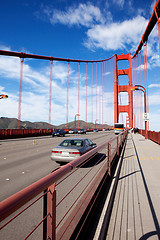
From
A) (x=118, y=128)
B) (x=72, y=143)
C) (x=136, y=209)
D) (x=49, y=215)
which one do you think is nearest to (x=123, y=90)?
(x=118, y=128)

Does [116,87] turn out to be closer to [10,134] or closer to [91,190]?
[10,134]

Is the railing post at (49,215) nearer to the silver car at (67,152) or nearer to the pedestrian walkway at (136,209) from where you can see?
the pedestrian walkway at (136,209)

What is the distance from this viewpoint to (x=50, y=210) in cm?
168

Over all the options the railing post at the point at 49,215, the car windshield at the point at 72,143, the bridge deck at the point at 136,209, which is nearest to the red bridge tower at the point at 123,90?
the car windshield at the point at 72,143

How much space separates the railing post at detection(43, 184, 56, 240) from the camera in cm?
166

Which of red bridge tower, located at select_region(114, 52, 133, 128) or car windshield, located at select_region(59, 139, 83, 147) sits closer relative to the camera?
car windshield, located at select_region(59, 139, 83, 147)

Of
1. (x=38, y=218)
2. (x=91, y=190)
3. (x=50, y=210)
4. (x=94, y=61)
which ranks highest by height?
(x=94, y=61)

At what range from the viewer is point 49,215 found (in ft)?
5.54

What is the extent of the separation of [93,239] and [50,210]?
1.24 meters

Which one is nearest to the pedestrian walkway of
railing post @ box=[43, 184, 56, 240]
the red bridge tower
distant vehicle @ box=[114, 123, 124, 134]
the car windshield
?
railing post @ box=[43, 184, 56, 240]

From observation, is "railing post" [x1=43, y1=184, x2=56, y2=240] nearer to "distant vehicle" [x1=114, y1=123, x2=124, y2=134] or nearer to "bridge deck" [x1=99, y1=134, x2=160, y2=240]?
"bridge deck" [x1=99, y1=134, x2=160, y2=240]

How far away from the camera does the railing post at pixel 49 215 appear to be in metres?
1.66

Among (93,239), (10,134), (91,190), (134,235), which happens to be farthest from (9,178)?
(10,134)

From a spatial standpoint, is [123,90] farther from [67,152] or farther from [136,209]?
[136,209]
